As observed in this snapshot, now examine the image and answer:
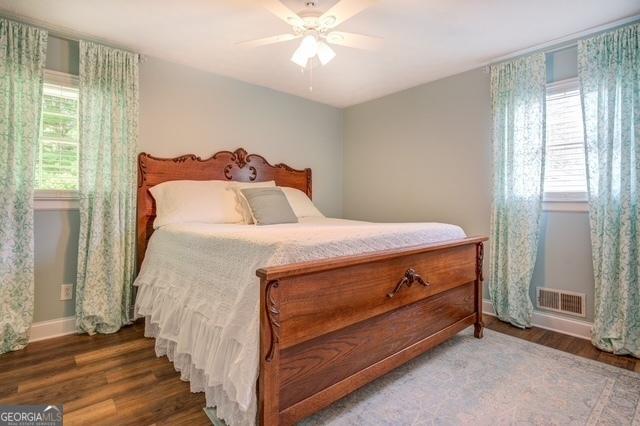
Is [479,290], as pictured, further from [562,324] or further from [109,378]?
[109,378]

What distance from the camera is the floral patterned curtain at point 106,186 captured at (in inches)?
100

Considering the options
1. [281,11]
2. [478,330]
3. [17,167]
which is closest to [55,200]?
[17,167]

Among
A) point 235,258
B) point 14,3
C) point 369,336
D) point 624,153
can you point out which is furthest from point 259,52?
point 624,153

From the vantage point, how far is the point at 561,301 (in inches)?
106

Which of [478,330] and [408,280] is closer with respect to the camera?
[408,280]

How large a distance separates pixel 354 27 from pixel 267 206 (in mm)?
1534

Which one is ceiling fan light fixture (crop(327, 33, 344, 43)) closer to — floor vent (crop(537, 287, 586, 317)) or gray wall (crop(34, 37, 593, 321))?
gray wall (crop(34, 37, 593, 321))

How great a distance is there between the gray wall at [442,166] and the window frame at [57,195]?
10.00 feet

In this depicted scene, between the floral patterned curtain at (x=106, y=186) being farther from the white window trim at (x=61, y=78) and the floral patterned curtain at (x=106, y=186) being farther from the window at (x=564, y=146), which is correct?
the window at (x=564, y=146)

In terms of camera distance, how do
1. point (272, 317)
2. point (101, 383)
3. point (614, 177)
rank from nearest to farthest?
point (272, 317)
point (101, 383)
point (614, 177)

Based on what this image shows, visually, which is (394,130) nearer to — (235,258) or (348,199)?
(348,199)

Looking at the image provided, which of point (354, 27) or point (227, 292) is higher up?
point (354, 27)

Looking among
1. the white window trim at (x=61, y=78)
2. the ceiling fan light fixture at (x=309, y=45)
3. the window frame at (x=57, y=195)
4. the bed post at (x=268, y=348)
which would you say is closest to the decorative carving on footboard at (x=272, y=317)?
the bed post at (x=268, y=348)

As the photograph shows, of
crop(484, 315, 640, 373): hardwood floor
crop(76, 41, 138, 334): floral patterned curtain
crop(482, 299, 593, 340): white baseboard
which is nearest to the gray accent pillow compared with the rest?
crop(76, 41, 138, 334): floral patterned curtain
